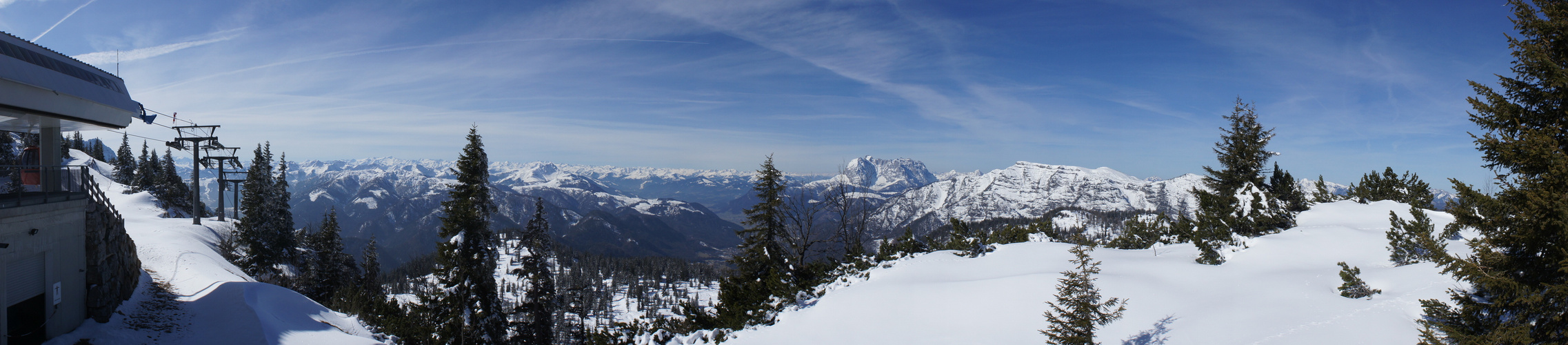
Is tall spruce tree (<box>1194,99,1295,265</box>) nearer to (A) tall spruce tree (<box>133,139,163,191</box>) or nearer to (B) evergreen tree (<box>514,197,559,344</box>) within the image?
(B) evergreen tree (<box>514,197,559,344</box>)

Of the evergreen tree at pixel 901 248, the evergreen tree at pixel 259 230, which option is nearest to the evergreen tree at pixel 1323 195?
the evergreen tree at pixel 901 248

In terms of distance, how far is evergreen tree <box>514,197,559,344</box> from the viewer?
23.6m

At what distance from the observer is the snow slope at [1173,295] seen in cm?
906

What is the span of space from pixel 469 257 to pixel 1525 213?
25202 mm

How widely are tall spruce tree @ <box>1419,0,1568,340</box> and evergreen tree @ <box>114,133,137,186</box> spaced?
9282 cm

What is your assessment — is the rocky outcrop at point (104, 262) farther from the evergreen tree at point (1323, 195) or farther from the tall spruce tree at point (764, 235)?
the evergreen tree at point (1323, 195)

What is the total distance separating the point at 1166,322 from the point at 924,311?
4.93m

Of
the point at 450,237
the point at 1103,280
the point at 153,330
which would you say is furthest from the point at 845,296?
the point at 153,330

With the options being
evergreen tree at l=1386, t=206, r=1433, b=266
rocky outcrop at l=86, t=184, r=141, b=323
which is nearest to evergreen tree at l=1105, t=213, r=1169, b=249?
evergreen tree at l=1386, t=206, r=1433, b=266

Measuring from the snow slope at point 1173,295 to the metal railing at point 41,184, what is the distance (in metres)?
18.0

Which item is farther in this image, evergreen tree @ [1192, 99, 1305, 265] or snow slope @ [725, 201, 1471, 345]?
evergreen tree @ [1192, 99, 1305, 265]

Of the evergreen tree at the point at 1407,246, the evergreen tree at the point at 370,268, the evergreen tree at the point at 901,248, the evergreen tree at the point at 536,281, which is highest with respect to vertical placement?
the evergreen tree at the point at 1407,246

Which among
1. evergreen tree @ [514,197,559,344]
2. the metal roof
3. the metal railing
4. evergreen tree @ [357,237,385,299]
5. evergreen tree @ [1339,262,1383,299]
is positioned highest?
the metal roof

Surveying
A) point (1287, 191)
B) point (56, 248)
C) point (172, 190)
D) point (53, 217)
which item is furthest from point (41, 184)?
point (172, 190)
